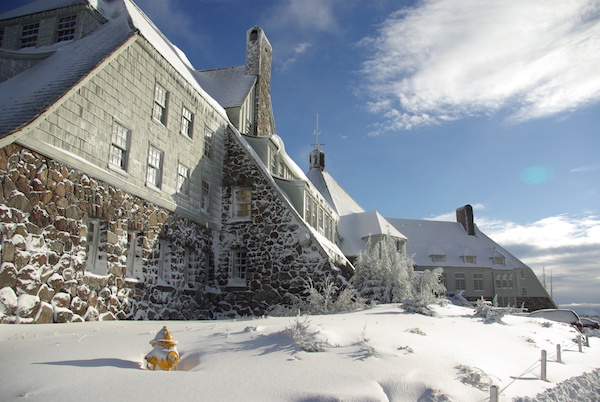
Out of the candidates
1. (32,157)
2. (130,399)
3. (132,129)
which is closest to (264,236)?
(132,129)

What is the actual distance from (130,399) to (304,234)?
12.5m

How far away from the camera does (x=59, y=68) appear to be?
1295 centimetres

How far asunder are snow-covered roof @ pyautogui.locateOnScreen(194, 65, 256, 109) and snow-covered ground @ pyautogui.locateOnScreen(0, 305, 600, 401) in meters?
15.3

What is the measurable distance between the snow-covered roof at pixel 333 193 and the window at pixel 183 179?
20.8m

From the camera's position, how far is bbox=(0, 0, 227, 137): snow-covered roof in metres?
10.8

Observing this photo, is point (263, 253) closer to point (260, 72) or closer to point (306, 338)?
point (306, 338)

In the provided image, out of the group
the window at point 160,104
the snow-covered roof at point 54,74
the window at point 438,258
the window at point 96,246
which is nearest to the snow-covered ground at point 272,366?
the window at point 96,246

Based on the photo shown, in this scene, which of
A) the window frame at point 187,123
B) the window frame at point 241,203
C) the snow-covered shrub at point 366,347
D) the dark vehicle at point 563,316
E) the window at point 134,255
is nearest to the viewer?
the snow-covered shrub at point 366,347

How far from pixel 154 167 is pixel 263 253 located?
529 cm

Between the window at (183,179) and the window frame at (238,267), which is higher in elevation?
the window at (183,179)

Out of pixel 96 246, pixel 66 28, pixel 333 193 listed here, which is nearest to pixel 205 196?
pixel 96 246

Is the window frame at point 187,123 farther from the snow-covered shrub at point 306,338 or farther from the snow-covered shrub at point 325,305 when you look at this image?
the snow-covered shrub at point 306,338

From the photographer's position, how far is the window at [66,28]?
16.8m

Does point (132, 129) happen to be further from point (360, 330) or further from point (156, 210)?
point (360, 330)
